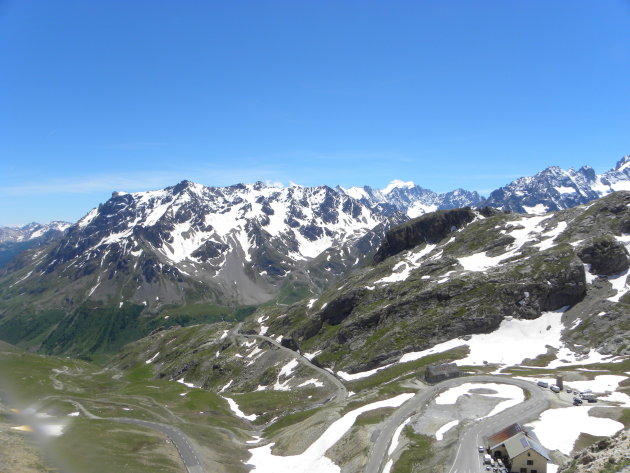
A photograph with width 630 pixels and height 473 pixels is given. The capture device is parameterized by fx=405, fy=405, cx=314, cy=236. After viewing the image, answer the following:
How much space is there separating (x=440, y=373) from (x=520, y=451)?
46.6m

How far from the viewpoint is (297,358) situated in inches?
6781

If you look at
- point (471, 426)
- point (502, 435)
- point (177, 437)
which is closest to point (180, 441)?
point (177, 437)

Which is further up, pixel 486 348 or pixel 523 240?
pixel 523 240

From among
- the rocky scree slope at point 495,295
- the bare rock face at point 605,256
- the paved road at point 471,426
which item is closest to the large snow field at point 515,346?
the rocky scree slope at point 495,295

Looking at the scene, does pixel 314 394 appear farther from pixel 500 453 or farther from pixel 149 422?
pixel 500 453

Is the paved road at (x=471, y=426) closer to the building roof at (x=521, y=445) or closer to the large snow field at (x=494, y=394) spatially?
the large snow field at (x=494, y=394)

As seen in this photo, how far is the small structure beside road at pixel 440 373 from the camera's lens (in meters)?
97.3

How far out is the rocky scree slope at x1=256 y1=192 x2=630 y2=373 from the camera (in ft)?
458

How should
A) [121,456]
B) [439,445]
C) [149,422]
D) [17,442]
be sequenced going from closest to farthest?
1. [17,442]
2. [439,445]
3. [121,456]
4. [149,422]

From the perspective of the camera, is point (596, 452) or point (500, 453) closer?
point (596, 452)

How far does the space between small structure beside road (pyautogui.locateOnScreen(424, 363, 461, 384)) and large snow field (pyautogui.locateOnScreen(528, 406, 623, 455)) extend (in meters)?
30.1

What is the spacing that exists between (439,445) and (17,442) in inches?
2278

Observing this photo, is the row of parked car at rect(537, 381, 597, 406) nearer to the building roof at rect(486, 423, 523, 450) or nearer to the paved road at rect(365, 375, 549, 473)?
the paved road at rect(365, 375, 549, 473)

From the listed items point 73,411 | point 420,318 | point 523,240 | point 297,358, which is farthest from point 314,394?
point 523,240
